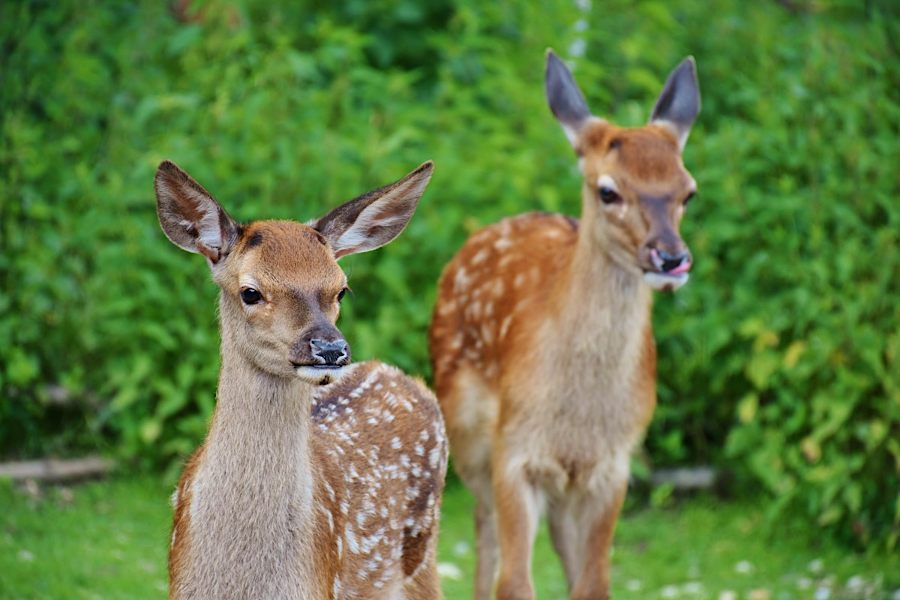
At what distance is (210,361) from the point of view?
24.7 ft

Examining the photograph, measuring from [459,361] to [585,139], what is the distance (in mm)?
1313

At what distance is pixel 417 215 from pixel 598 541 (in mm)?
2822

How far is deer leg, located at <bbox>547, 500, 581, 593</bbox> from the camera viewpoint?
248 inches

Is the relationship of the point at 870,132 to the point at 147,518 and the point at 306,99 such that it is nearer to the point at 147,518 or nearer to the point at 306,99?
the point at 306,99

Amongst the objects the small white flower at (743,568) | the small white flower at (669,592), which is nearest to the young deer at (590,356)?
the small white flower at (669,592)

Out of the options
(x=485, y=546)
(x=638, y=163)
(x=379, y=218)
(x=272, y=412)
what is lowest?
(x=485, y=546)

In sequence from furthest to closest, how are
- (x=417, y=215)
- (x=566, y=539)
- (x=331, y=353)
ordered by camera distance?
(x=417, y=215), (x=566, y=539), (x=331, y=353)

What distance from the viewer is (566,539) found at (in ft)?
21.0

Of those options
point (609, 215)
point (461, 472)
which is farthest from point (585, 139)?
point (461, 472)

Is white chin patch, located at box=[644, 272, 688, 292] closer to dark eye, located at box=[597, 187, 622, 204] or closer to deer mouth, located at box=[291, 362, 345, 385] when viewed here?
dark eye, located at box=[597, 187, 622, 204]

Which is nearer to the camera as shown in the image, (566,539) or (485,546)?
(566,539)

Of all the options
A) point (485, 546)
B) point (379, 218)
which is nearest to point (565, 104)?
point (379, 218)

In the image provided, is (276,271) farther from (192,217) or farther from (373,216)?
(373,216)

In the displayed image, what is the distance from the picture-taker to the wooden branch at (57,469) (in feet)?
23.9
